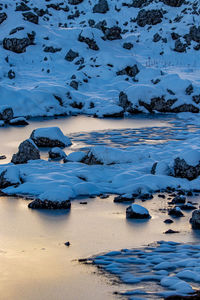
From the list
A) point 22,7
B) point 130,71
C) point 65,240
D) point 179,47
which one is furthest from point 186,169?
point 22,7

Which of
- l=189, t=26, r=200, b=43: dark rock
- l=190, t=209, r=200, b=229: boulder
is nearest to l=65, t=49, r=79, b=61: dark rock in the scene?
l=189, t=26, r=200, b=43: dark rock

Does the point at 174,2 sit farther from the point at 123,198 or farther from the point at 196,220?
the point at 196,220

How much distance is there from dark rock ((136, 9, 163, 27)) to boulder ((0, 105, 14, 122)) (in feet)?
73.5

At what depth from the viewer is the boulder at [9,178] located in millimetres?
11359

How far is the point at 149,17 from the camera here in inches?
1649

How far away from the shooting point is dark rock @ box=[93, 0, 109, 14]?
43.9 metres

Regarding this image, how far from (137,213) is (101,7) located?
37.2 m

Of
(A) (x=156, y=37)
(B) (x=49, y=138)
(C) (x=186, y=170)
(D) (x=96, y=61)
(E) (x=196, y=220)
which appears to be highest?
(A) (x=156, y=37)

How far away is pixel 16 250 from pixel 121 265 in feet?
5.22

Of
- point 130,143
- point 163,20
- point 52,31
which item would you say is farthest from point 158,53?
point 130,143

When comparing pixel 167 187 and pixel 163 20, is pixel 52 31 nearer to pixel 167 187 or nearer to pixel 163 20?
pixel 163 20

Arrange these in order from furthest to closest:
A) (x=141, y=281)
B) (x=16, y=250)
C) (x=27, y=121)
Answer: (x=27, y=121) < (x=16, y=250) < (x=141, y=281)

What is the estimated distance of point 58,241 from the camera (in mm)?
8070

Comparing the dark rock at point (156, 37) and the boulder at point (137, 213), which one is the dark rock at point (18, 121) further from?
the dark rock at point (156, 37)
